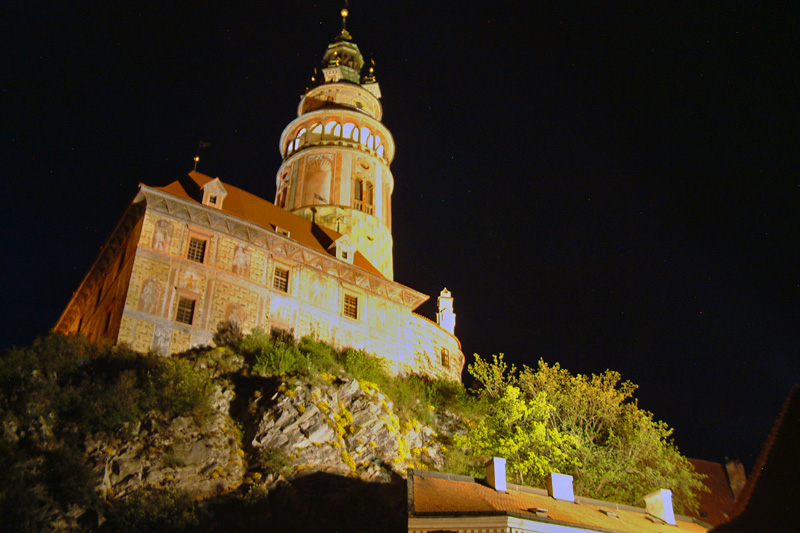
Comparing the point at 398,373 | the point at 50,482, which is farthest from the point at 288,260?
the point at 50,482

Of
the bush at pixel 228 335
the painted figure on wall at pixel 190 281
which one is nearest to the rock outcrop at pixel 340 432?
the bush at pixel 228 335

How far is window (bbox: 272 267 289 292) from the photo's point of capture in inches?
1246

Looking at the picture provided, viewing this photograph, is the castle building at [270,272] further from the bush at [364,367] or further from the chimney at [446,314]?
the bush at [364,367]

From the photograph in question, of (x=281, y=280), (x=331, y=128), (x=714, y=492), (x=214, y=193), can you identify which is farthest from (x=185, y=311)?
(x=714, y=492)

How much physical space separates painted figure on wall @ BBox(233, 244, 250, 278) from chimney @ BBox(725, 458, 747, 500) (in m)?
35.4

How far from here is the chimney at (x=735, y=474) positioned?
44.7 metres

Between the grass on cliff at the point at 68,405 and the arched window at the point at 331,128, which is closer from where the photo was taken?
the grass on cliff at the point at 68,405

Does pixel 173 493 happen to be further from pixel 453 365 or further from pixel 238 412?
pixel 453 365

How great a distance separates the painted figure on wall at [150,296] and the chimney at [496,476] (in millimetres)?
15335

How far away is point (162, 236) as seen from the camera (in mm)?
28750

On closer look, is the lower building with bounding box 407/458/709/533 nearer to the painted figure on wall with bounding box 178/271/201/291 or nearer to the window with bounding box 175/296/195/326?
the window with bounding box 175/296/195/326

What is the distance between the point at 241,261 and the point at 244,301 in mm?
1951

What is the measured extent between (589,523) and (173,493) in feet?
39.0

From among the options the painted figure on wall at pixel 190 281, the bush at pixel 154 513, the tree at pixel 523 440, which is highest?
the painted figure on wall at pixel 190 281
